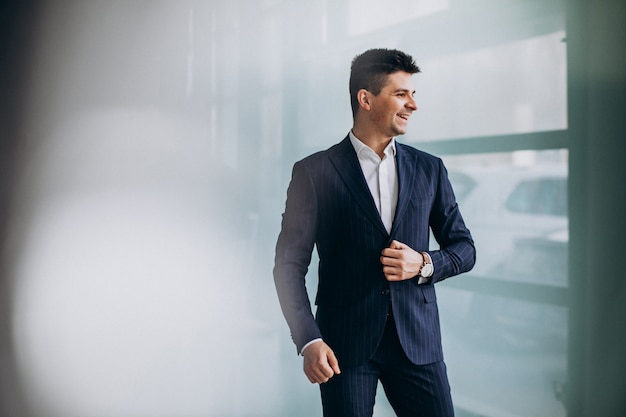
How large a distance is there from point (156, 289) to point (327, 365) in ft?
3.17

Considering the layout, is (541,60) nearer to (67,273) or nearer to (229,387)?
(229,387)

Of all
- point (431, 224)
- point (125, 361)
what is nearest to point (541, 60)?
point (431, 224)

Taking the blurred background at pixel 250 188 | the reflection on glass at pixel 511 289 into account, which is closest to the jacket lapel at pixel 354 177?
the blurred background at pixel 250 188

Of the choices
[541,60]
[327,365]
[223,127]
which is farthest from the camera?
[541,60]

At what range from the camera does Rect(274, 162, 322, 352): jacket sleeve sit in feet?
5.48

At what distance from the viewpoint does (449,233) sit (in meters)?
1.84

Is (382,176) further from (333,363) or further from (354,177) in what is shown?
(333,363)

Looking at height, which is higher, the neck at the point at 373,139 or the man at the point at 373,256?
the neck at the point at 373,139

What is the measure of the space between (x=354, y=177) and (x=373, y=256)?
0.79ft

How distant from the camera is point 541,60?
109 inches

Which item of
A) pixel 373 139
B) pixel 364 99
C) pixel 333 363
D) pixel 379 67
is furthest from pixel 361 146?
pixel 333 363

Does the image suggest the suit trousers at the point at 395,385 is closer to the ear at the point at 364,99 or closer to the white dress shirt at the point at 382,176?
A: the white dress shirt at the point at 382,176

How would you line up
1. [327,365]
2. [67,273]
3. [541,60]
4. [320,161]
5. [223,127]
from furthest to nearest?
[541,60]
[223,127]
[67,273]
[320,161]
[327,365]

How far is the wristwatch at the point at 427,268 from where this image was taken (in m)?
1.72
